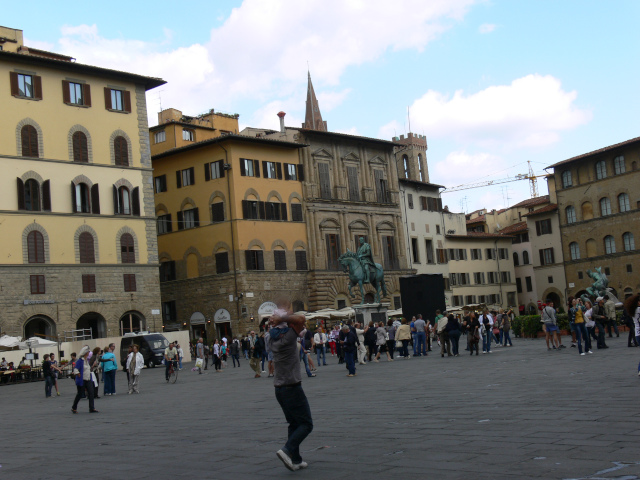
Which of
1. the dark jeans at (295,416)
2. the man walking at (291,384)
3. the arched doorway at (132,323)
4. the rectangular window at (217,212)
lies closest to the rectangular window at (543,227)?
the rectangular window at (217,212)

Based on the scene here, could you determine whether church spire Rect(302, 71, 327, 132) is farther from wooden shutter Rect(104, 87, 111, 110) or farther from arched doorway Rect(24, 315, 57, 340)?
arched doorway Rect(24, 315, 57, 340)

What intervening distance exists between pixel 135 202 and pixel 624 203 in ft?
133

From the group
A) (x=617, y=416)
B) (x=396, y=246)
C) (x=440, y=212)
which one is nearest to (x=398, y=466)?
(x=617, y=416)

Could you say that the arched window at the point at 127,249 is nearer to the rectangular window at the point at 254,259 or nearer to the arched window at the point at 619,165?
the rectangular window at the point at 254,259

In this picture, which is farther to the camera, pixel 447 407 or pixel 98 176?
pixel 98 176

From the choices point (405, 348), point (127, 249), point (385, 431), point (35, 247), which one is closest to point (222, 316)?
point (127, 249)

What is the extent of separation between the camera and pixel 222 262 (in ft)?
172

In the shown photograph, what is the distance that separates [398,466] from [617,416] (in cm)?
337

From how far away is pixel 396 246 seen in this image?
209 ft

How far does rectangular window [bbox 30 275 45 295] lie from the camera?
41625 millimetres

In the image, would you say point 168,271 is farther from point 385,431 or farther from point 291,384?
point 291,384

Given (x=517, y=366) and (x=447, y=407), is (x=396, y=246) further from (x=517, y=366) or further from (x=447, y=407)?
(x=447, y=407)

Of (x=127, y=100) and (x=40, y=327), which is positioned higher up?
(x=127, y=100)

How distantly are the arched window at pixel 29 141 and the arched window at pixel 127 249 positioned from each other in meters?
6.47
